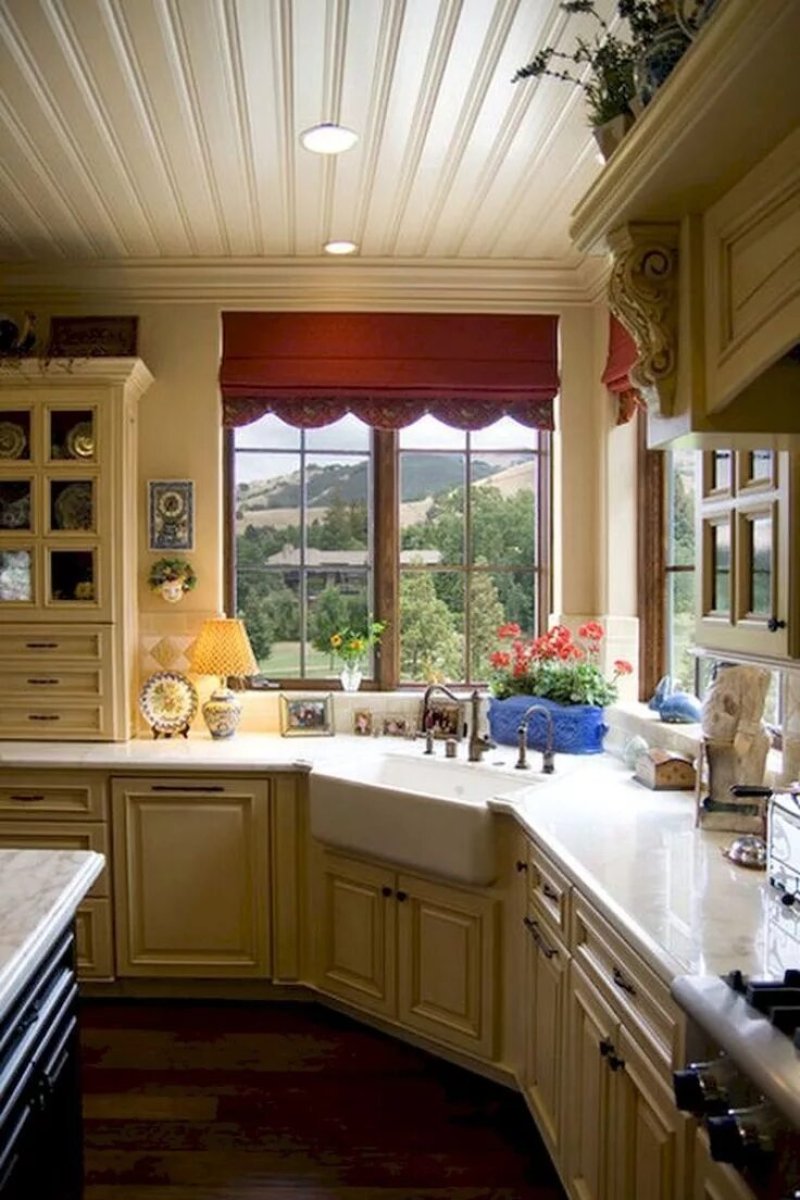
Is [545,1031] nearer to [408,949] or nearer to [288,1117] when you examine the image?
[408,949]

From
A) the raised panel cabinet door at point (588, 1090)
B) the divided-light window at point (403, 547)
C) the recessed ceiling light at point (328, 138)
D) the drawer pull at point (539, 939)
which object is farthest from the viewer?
the divided-light window at point (403, 547)

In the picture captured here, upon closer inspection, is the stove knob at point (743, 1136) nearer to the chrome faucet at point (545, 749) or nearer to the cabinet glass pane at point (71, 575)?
the chrome faucet at point (545, 749)

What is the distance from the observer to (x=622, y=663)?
3.47 m

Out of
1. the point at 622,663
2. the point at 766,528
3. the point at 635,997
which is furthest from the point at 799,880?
the point at 622,663

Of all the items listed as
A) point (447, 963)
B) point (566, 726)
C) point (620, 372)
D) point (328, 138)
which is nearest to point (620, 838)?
point (447, 963)

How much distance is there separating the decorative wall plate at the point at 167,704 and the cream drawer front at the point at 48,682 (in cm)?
23

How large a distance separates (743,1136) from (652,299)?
4.18ft

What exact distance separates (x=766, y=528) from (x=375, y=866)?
1.73 m

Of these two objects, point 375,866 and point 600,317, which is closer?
point 375,866

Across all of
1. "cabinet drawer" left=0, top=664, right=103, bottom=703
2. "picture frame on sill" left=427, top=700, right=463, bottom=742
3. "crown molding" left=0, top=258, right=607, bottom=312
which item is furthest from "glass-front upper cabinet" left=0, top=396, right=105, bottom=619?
"picture frame on sill" left=427, top=700, right=463, bottom=742

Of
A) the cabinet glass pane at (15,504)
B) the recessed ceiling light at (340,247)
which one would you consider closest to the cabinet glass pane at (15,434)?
the cabinet glass pane at (15,504)

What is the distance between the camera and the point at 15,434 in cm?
358

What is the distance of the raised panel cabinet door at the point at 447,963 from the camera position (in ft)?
8.95

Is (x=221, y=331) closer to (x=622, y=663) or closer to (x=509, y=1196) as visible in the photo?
(x=622, y=663)
